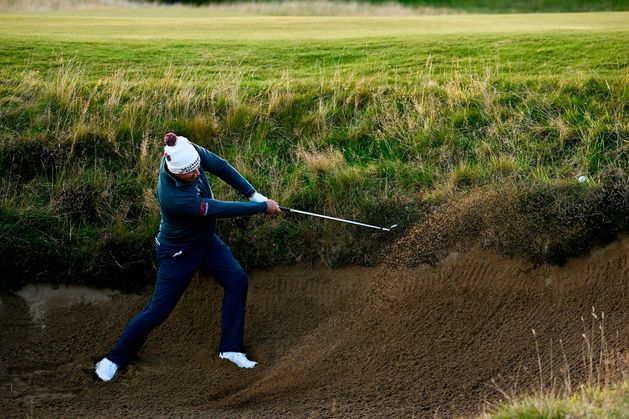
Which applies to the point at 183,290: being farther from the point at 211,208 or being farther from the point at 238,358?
the point at 211,208

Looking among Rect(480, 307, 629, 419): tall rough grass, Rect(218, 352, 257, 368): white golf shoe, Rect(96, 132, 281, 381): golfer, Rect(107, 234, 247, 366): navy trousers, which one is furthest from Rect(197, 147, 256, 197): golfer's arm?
Rect(480, 307, 629, 419): tall rough grass

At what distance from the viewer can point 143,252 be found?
37.3ft

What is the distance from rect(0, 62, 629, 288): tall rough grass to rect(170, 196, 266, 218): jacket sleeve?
1.95 metres

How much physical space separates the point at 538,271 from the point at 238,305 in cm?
370

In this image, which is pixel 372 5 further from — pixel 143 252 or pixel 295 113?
pixel 143 252

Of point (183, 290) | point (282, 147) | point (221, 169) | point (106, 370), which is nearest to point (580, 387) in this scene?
point (183, 290)

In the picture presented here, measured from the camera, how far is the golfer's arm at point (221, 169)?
9.99 metres

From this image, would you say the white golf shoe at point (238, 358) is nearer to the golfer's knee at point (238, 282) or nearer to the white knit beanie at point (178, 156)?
the golfer's knee at point (238, 282)

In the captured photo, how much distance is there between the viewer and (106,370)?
991 cm

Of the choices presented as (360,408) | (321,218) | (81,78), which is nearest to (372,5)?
(81,78)

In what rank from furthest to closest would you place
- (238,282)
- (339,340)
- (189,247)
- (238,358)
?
(339,340)
(238,358)
(238,282)
(189,247)

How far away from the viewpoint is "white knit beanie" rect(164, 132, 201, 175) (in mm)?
9133

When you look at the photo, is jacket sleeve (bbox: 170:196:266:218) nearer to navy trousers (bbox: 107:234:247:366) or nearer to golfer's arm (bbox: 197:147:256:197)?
navy trousers (bbox: 107:234:247:366)

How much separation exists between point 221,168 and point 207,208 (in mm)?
885
